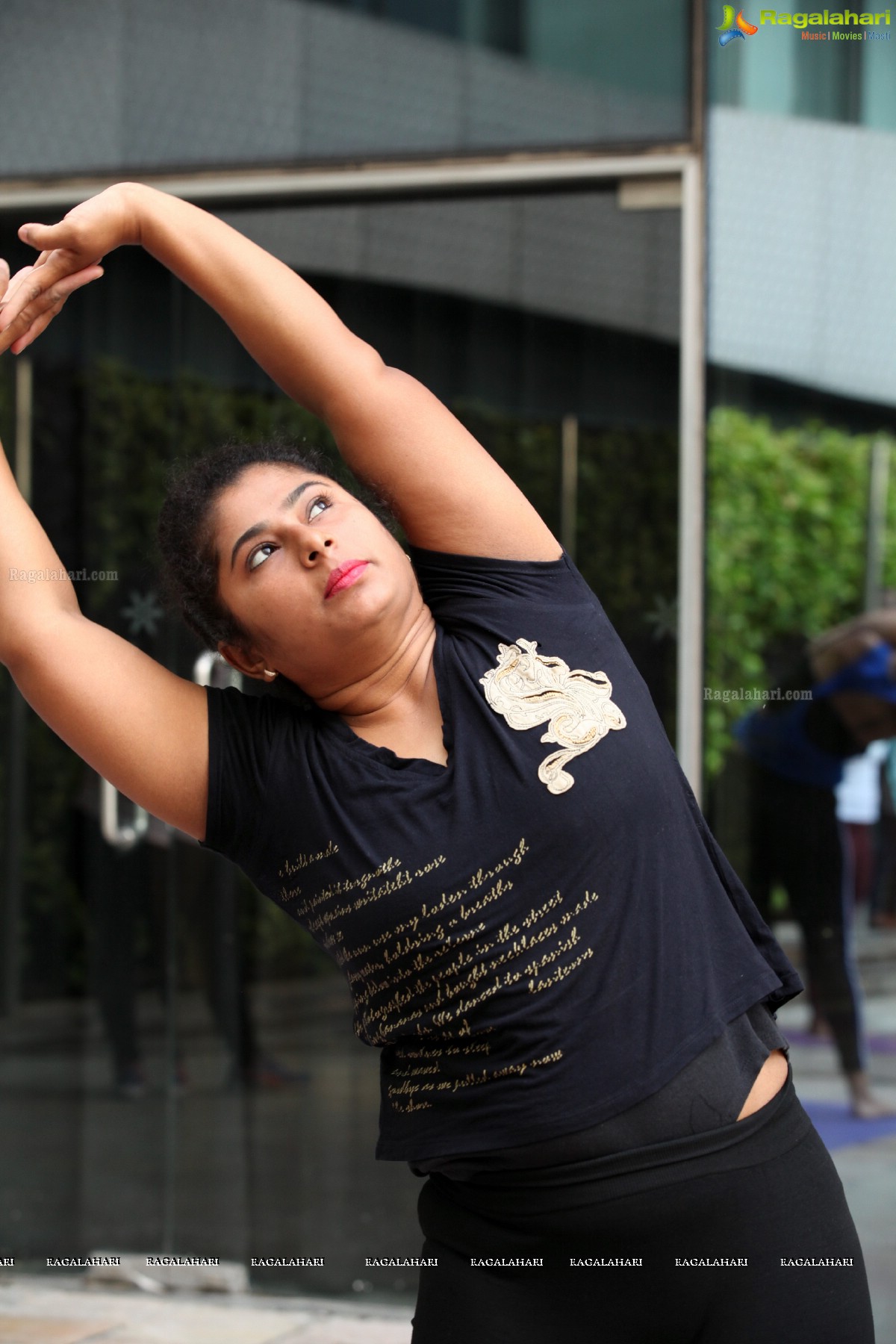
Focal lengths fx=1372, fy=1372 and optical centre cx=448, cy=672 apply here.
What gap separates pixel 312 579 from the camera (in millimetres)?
1303

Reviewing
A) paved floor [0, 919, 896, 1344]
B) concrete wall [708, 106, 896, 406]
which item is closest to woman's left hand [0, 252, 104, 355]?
concrete wall [708, 106, 896, 406]

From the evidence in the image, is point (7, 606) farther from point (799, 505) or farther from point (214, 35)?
point (214, 35)

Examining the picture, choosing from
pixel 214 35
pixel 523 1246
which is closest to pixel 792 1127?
pixel 523 1246

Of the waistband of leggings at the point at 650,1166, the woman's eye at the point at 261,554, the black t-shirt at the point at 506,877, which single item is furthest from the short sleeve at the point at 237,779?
the waistband of leggings at the point at 650,1166

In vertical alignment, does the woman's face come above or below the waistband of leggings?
above

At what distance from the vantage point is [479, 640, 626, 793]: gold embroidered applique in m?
1.27

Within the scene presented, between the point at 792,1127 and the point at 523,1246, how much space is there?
0.28 metres

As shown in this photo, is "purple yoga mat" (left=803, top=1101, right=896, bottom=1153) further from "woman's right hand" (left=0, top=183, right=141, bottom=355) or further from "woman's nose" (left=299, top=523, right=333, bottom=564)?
"woman's right hand" (left=0, top=183, right=141, bottom=355)

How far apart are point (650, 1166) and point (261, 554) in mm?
680

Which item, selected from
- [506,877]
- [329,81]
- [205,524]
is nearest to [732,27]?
[329,81]

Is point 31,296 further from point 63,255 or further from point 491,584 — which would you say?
point 491,584

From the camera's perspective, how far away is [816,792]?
288 cm

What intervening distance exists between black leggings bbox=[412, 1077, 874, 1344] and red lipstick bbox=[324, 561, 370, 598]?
57cm

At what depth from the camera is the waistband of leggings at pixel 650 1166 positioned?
1.25m
